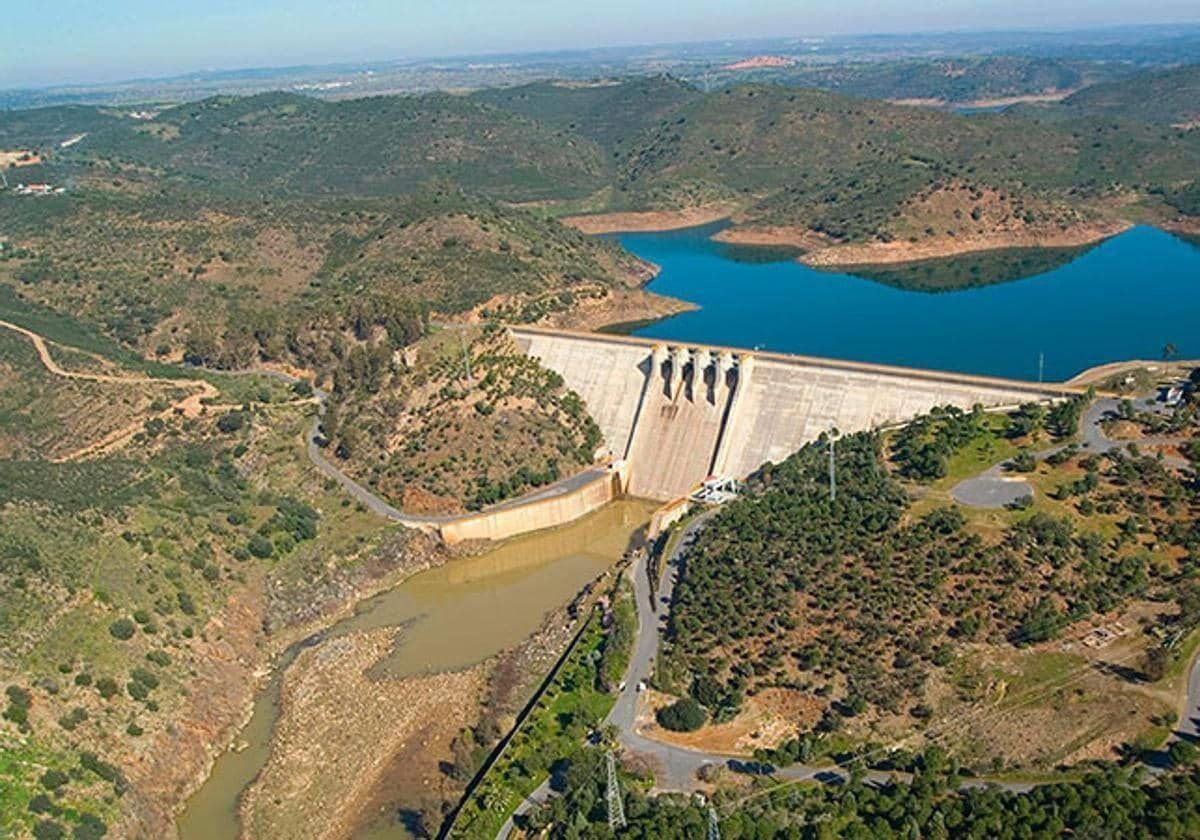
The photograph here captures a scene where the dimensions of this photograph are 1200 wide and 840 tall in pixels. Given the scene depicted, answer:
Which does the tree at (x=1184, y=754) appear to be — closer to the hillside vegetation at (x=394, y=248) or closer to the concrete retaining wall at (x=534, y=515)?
the concrete retaining wall at (x=534, y=515)

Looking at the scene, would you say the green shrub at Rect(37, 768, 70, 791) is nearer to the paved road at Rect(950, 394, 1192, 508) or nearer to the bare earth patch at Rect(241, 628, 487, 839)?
the bare earth patch at Rect(241, 628, 487, 839)

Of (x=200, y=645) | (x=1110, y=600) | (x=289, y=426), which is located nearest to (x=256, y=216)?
(x=289, y=426)

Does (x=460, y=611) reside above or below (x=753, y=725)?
below

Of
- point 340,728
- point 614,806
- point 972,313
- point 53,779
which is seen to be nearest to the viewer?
point 614,806

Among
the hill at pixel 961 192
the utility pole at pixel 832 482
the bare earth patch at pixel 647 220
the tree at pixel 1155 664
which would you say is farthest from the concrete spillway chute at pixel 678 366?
the bare earth patch at pixel 647 220

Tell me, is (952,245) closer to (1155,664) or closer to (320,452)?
(320,452)

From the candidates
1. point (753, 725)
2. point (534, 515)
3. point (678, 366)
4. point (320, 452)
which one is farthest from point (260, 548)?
point (753, 725)

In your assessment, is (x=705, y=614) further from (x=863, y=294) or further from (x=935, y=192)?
(x=935, y=192)
